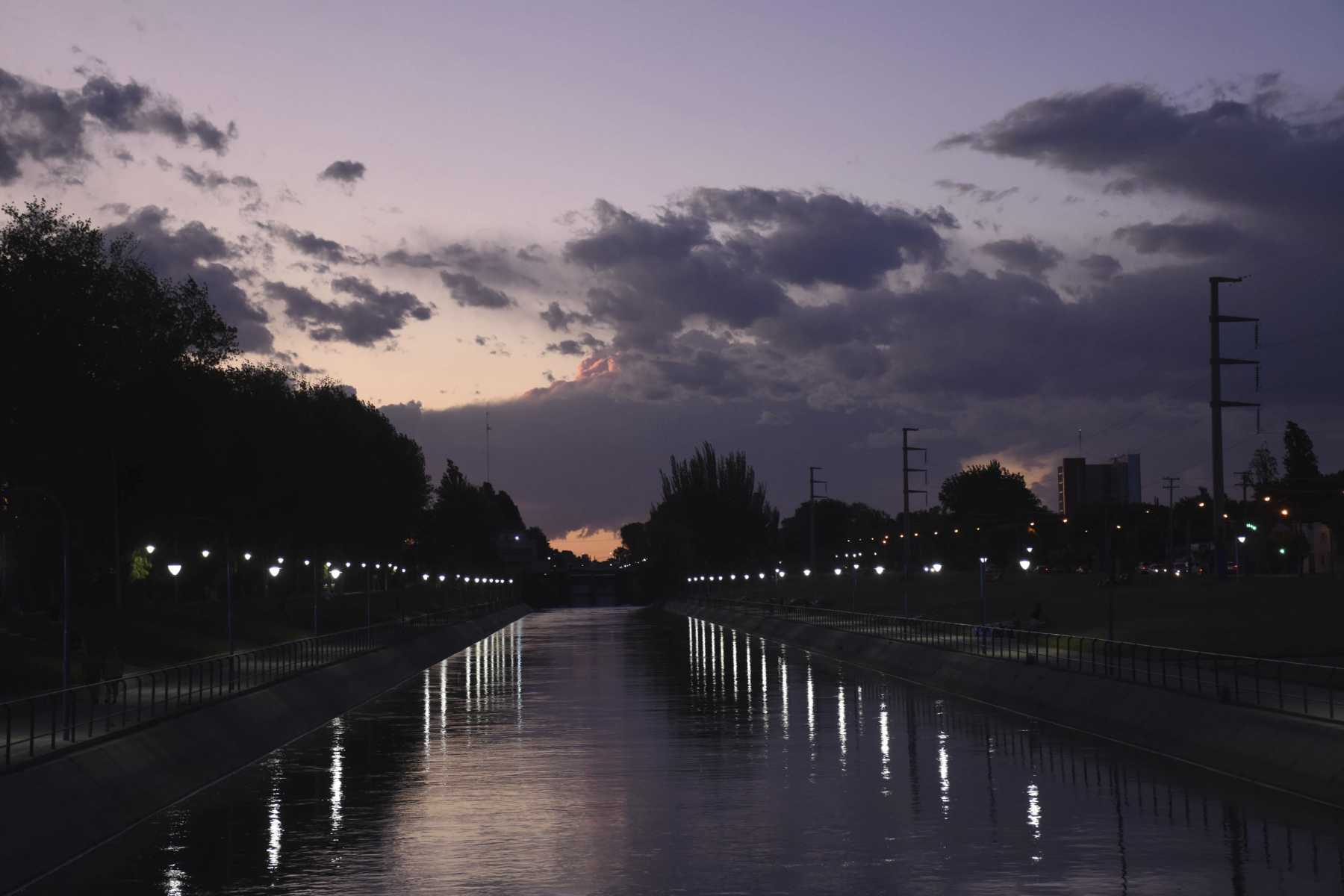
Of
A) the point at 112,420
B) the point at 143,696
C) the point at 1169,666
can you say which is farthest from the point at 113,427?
the point at 1169,666

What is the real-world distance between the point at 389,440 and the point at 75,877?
114 m

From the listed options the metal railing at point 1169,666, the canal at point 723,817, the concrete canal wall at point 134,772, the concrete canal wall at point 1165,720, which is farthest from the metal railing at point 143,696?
the metal railing at point 1169,666

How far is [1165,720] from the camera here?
3084cm

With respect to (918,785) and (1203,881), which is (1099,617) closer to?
(918,785)

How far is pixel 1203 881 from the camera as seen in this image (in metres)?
16.5

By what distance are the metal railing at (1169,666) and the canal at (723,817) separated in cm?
219

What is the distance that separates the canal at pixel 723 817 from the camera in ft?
56.2

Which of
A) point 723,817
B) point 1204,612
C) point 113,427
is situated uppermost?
point 113,427

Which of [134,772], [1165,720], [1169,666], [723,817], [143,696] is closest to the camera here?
[723,817]

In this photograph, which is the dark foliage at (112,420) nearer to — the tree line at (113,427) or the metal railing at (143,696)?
the tree line at (113,427)

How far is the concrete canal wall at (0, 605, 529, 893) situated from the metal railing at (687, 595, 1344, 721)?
17252mm

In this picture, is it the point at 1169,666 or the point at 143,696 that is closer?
the point at 143,696

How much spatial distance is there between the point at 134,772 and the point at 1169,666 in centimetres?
3165

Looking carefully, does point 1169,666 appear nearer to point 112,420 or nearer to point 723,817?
point 723,817
